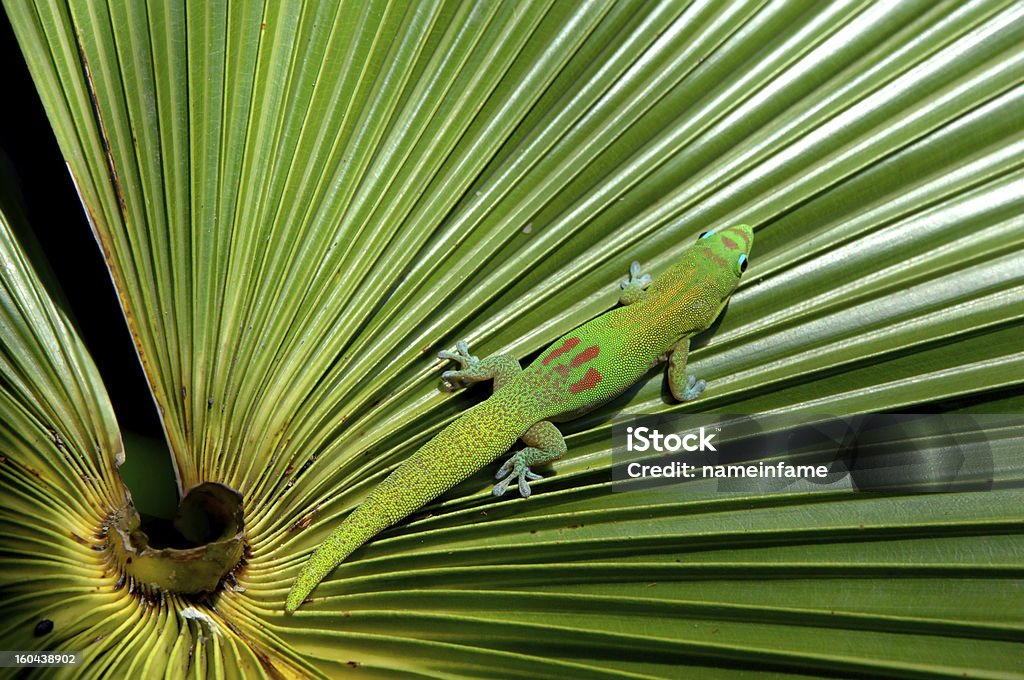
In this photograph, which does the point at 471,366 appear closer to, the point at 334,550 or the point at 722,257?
the point at 334,550

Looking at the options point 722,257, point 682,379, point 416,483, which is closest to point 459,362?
point 416,483

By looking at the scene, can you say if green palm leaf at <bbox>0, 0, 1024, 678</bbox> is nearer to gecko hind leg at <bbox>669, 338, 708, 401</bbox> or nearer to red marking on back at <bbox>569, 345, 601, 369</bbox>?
gecko hind leg at <bbox>669, 338, 708, 401</bbox>

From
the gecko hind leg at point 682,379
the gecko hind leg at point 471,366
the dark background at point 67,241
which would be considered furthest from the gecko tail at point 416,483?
the dark background at point 67,241

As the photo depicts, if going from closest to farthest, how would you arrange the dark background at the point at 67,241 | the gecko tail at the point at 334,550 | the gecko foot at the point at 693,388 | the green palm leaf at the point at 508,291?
the green palm leaf at the point at 508,291
the gecko tail at the point at 334,550
the gecko foot at the point at 693,388
the dark background at the point at 67,241

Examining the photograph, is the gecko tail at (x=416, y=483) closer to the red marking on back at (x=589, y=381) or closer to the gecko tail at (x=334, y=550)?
the gecko tail at (x=334, y=550)

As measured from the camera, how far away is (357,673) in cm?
224

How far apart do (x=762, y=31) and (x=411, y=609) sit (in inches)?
100

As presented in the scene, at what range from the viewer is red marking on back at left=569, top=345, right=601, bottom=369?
2901 millimetres

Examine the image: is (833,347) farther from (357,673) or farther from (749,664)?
(357,673)

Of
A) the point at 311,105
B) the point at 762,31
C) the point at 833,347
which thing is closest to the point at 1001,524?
the point at 833,347

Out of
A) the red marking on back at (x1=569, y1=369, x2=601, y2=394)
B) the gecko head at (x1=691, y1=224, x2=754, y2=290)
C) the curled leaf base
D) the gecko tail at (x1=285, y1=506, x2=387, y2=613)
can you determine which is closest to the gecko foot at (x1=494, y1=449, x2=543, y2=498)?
the red marking on back at (x1=569, y1=369, x2=601, y2=394)

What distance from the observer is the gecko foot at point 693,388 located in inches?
97.0

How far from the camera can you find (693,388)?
98.0 inches

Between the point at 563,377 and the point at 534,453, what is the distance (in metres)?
0.36
